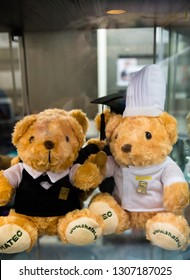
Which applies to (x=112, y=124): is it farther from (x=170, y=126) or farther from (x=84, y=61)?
(x=84, y=61)

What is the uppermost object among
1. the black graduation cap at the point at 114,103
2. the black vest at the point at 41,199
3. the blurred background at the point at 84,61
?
the blurred background at the point at 84,61

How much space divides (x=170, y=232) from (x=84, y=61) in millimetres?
501

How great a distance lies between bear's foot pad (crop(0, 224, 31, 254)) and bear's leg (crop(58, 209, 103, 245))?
0.26ft

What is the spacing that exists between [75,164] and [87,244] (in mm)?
176

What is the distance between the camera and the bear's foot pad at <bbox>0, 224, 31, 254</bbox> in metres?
0.64

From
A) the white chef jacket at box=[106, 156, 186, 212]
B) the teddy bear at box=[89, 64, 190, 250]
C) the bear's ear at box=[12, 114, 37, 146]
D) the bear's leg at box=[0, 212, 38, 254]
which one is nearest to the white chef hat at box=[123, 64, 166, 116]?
the teddy bear at box=[89, 64, 190, 250]

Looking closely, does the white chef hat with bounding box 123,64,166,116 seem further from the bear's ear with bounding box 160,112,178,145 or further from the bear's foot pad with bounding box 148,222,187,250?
the bear's foot pad with bounding box 148,222,187,250

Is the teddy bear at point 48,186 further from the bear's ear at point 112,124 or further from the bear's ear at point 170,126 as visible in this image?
the bear's ear at point 170,126

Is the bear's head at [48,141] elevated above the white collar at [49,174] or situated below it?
above

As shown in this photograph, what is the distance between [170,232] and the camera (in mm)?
642

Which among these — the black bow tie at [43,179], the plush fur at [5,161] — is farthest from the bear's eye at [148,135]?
the plush fur at [5,161]

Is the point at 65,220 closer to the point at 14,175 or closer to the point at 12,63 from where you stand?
the point at 14,175

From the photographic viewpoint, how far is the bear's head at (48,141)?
66 centimetres
